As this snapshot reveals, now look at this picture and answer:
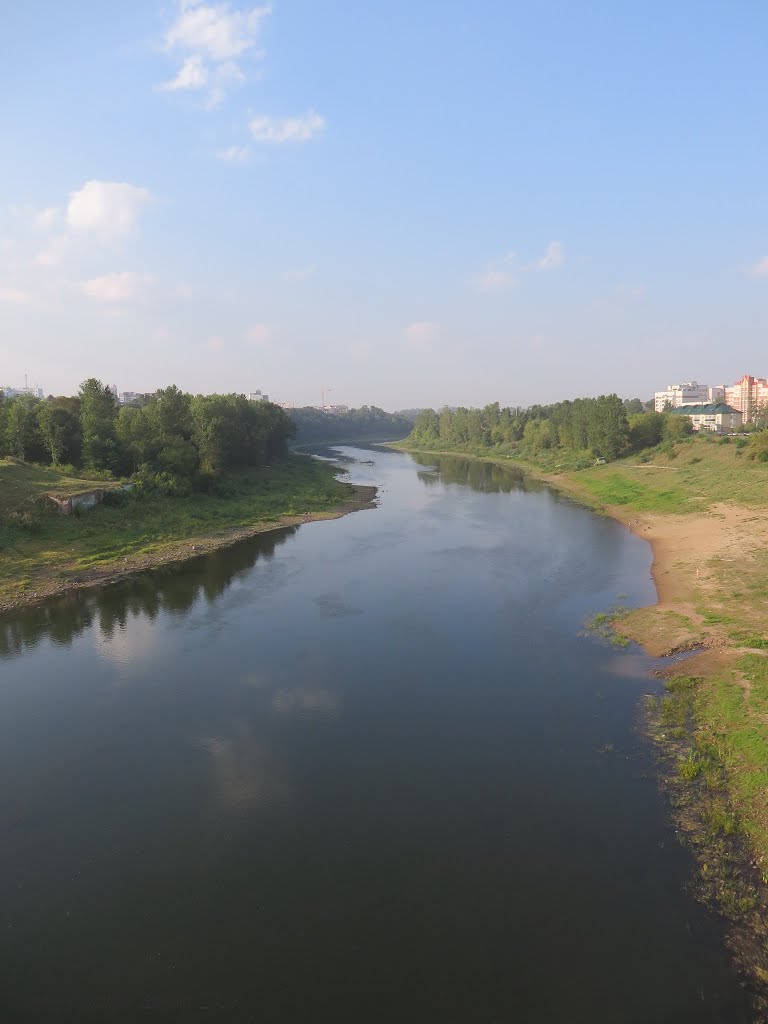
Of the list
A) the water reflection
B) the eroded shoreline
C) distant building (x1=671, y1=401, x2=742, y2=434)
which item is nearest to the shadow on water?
the eroded shoreline

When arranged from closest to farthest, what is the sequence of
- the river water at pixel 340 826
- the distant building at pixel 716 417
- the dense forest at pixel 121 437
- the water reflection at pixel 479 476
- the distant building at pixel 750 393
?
the river water at pixel 340 826
the dense forest at pixel 121 437
the water reflection at pixel 479 476
the distant building at pixel 716 417
the distant building at pixel 750 393

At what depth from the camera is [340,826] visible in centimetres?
1098

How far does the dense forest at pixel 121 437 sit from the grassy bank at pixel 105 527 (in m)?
2.39

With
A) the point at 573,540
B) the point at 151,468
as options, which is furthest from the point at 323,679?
the point at 151,468

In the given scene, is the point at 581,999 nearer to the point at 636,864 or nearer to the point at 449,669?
the point at 636,864

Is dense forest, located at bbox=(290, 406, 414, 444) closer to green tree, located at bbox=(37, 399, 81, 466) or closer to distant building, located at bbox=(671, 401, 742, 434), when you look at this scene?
distant building, located at bbox=(671, 401, 742, 434)

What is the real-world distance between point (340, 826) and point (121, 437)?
128 feet

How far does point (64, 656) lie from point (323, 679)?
28.5 ft

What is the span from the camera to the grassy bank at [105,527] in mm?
26844

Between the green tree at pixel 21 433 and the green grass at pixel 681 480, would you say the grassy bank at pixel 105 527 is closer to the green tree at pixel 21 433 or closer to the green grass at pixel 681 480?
the green tree at pixel 21 433

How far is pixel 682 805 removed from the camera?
1109 centimetres

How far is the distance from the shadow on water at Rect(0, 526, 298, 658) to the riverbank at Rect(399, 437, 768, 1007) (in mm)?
17005

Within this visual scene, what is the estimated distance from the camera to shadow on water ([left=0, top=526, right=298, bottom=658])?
2080cm

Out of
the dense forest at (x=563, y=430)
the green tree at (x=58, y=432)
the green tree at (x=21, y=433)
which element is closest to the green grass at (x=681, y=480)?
the dense forest at (x=563, y=430)
